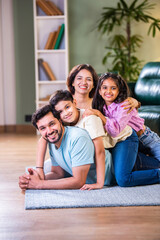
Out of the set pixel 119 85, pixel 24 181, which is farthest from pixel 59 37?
pixel 24 181

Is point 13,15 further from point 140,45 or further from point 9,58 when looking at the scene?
point 140,45

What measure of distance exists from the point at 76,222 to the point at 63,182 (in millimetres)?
468

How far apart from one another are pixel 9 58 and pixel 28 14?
69 cm

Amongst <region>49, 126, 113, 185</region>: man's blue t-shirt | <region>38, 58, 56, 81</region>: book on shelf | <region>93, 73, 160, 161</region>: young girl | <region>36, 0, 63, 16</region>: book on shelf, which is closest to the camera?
<region>49, 126, 113, 185</region>: man's blue t-shirt

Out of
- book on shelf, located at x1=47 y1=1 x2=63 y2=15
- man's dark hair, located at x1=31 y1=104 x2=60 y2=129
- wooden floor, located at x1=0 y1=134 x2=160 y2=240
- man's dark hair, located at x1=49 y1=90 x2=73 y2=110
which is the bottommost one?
wooden floor, located at x1=0 y1=134 x2=160 y2=240

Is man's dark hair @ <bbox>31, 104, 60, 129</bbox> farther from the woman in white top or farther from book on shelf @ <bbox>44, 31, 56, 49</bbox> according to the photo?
book on shelf @ <bbox>44, 31, 56, 49</bbox>

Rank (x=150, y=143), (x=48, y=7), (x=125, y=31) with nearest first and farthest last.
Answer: (x=150, y=143)
(x=48, y=7)
(x=125, y=31)

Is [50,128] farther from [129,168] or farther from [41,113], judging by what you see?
[129,168]

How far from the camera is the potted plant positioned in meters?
4.86

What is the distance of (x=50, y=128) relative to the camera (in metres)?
2.05

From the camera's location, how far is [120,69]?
4938 mm

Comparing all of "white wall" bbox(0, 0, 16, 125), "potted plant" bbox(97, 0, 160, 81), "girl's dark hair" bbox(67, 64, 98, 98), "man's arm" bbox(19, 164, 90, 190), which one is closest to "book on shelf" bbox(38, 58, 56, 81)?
"white wall" bbox(0, 0, 16, 125)

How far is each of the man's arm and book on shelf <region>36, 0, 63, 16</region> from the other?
3259 mm

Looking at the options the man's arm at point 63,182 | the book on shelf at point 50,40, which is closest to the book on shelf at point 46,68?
the book on shelf at point 50,40
